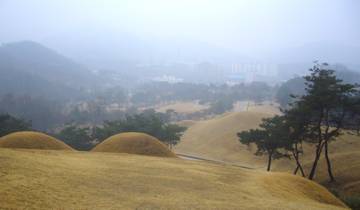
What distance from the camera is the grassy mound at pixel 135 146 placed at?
98.8 ft

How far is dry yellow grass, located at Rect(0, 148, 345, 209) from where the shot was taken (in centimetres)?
1204

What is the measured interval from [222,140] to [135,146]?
2702 cm

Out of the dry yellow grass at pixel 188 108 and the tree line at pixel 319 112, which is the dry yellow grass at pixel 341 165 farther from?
the dry yellow grass at pixel 188 108

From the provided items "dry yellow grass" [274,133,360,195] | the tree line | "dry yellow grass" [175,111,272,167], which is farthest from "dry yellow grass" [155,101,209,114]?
the tree line

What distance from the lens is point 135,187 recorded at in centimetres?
1520

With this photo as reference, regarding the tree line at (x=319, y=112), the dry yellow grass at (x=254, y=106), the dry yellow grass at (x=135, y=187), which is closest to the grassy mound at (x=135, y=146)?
the dry yellow grass at (x=135, y=187)

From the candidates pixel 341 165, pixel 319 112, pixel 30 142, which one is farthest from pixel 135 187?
pixel 341 165

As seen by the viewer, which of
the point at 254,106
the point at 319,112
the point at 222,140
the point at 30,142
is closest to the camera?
the point at 30,142

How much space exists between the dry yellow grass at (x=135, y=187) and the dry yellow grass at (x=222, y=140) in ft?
79.3

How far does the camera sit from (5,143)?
27.7m

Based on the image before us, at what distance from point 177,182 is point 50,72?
178m

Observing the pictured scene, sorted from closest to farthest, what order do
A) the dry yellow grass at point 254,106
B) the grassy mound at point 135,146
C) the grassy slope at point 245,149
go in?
the grassy mound at point 135,146
the grassy slope at point 245,149
the dry yellow grass at point 254,106

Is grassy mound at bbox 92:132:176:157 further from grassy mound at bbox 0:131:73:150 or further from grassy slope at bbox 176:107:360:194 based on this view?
grassy slope at bbox 176:107:360:194

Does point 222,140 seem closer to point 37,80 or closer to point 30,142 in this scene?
point 30,142
